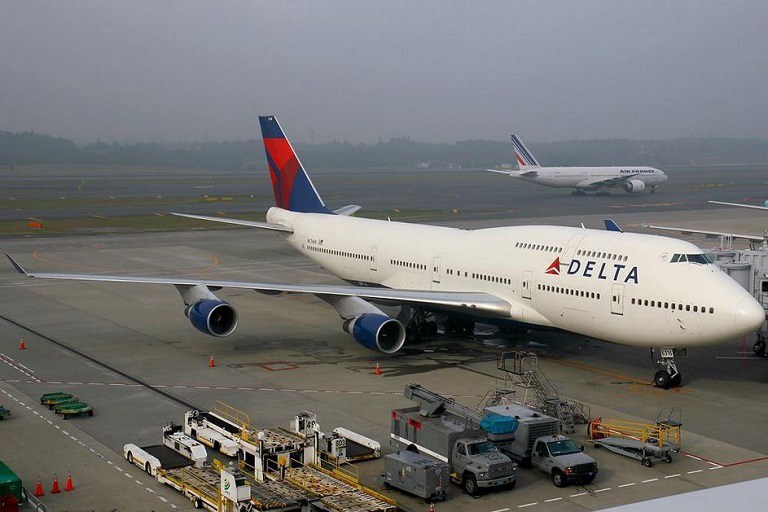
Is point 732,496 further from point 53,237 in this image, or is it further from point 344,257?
point 53,237

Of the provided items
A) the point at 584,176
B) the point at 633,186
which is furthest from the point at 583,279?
the point at 633,186


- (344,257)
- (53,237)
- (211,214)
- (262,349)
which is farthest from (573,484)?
(211,214)

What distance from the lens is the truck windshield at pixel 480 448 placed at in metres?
21.7

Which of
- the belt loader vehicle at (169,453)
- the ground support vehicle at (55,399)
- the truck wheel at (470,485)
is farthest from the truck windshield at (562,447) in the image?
the ground support vehicle at (55,399)

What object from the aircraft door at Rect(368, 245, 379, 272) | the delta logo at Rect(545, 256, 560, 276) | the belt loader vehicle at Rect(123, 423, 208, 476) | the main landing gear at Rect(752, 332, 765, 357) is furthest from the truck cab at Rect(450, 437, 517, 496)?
the aircraft door at Rect(368, 245, 379, 272)

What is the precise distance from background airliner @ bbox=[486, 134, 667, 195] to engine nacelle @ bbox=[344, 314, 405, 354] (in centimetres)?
9814

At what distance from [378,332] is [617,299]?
7959 mm

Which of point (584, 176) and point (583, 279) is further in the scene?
point (584, 176)

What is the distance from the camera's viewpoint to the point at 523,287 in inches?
1284

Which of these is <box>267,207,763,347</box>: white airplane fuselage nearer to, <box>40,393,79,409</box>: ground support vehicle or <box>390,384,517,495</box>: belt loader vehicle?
<box>390,384,517,495</box>: belt loader vehicle

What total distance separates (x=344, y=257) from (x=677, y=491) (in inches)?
924

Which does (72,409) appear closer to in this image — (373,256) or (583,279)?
(583,279)

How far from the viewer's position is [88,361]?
3338cm

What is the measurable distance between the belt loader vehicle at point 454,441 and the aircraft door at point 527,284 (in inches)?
341
